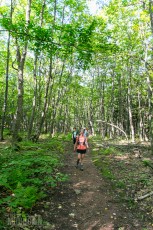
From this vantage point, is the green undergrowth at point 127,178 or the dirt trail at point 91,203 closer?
the dirt trail at point 91,203

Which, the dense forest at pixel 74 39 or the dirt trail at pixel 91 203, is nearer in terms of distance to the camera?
the dirt trail at pixel 91 203

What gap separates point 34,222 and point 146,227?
2.97 metres

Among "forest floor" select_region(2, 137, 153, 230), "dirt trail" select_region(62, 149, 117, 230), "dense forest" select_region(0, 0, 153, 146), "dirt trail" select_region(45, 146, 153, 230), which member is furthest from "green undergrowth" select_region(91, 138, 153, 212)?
"dense forest" select_region(0, 0, 153, 146)

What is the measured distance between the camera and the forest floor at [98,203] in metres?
5.11

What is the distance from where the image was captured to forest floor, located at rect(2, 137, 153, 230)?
201 inches

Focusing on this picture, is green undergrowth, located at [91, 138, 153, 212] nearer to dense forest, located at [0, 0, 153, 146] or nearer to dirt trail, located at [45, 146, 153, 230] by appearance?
dirt trail, located at [45, 146, 153, 230]

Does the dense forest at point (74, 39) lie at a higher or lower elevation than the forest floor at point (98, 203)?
higher

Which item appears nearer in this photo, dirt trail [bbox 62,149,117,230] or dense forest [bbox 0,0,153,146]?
dirt trail [bbox 62,149,117,230]

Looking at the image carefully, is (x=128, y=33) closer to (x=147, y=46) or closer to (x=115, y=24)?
(x=115, y=24)

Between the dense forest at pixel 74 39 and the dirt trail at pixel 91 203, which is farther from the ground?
the dense forest at pixel 74 39

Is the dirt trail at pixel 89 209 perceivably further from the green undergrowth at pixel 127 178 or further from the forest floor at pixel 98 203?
the green undergrowth at pixel 127 178

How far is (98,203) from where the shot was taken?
627cm

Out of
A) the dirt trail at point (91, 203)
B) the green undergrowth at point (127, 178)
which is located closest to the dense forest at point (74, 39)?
the green undergrowth at point (127, 178)

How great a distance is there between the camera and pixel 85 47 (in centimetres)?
680
